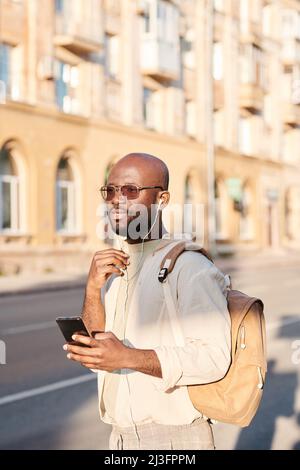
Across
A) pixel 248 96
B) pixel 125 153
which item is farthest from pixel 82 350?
pixel 248 96

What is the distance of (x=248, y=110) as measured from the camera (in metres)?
44.0

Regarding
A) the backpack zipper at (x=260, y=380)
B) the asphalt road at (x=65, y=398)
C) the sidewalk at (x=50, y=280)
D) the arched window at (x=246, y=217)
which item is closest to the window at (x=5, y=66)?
the sidewalk at (x=50, y=280)

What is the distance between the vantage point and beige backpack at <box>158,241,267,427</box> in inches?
100

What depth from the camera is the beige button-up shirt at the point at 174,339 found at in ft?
8.18

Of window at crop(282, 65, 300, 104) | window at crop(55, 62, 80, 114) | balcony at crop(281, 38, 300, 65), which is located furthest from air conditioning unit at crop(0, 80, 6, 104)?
balcony at crop(281, 38, 300, 65)

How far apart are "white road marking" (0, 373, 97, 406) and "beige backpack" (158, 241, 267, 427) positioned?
5563 millimetres

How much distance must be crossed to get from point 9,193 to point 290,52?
25938 mm

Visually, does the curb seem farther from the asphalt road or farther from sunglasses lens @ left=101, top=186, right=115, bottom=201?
sunglasses lens @ left=101, top=186, right=115, bottom=201

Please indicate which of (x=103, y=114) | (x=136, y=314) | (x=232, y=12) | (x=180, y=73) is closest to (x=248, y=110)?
(x=232, y=12)

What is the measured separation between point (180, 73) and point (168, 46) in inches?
100

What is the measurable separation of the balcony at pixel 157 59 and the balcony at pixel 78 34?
12.1 ft

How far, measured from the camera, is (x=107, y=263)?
2664 mm

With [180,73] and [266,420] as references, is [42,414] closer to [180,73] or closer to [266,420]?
[266,420]

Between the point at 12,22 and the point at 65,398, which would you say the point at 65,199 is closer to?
the point at 12,22
